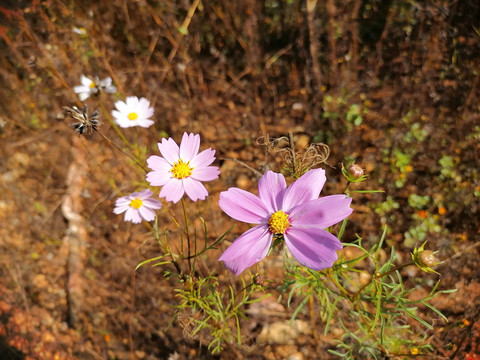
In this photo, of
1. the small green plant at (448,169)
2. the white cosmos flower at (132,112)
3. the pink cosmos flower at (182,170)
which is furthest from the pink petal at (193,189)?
the small green plant at (448,169)

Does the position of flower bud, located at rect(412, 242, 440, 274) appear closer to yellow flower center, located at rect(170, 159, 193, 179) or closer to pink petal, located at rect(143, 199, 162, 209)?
yellow flower center, located at rect(170, 159, 193, 179)

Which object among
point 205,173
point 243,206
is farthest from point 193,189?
point 243,206

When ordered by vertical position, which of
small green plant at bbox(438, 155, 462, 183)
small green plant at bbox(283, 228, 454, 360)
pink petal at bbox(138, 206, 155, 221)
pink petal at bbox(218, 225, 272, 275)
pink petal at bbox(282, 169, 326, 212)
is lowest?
small green plant at bbox(283, 228, 454, 360)

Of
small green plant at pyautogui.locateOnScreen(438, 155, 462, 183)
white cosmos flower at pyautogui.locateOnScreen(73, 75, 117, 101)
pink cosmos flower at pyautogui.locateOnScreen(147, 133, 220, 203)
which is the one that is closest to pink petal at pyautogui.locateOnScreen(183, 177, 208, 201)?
pink cosmos flower at pyautogui.locateOnScreen(147, 133, 220, 203)

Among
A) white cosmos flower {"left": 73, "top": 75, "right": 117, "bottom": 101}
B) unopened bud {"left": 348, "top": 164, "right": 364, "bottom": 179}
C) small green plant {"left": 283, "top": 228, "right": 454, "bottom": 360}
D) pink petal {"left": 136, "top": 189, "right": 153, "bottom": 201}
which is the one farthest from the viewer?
white cosmos flower {"left": 73, "top": 75, "right": 117, "bottom": 101}

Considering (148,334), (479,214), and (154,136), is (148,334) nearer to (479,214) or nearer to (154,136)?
(154,136)

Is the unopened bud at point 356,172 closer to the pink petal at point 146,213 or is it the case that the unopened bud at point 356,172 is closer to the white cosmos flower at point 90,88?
the pink petal at point 146,213
